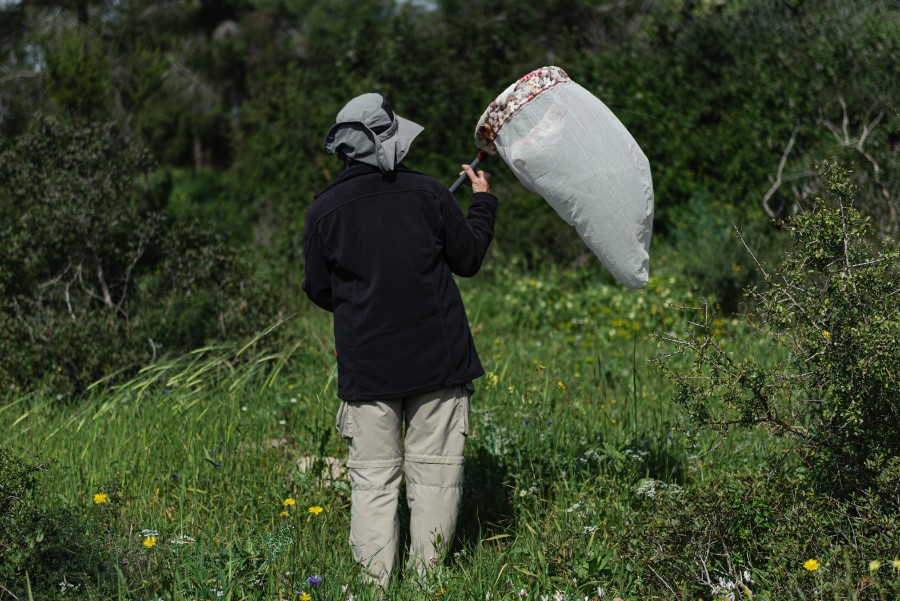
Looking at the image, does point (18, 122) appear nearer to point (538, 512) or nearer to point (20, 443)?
point (20, 443)

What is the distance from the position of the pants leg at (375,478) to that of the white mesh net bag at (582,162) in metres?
0.85

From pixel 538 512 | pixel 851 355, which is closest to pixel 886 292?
pixel 851 355

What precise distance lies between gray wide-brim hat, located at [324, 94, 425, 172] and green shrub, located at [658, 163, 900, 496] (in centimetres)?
106

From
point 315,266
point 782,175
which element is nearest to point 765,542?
point 315,266

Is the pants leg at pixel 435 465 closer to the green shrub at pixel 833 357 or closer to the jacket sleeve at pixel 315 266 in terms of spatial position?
the jacket sleeve at pixel 315 266

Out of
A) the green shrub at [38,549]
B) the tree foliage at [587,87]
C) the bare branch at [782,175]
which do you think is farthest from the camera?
the bare branch at [782,175]

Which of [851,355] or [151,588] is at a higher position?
[851,355]

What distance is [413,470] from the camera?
288 cm

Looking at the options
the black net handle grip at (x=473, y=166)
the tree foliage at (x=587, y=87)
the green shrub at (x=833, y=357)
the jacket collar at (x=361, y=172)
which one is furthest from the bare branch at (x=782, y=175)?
the jacket collar at (x=361, y=172)

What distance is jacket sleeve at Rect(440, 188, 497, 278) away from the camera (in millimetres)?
2773

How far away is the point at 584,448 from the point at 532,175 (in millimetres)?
1334

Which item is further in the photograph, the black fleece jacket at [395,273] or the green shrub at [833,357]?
the black fleece jacket at [395,273]

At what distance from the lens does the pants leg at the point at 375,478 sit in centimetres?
282

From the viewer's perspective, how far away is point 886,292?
8.75 ft
